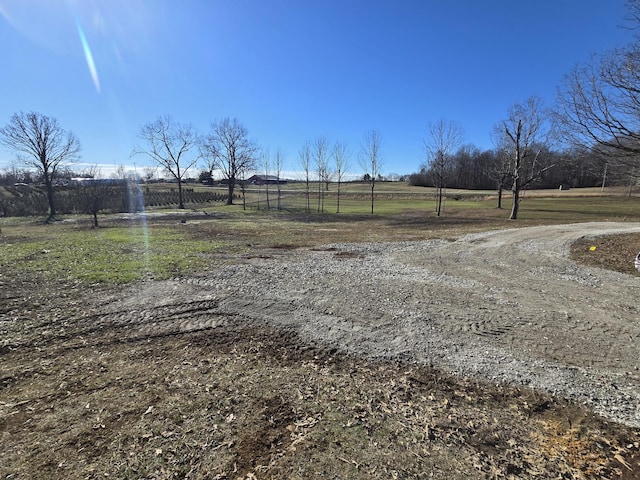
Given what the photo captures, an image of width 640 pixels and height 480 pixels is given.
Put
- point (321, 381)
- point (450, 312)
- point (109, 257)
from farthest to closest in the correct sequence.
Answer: point (109, 257) < point (450, 312) < point (321, 381)

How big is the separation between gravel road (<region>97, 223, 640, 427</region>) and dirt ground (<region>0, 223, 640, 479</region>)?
1.5 inches

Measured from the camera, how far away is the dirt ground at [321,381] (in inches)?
111

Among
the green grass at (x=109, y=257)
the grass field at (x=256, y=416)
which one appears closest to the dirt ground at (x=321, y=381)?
the grass field at (x=256, y=416)

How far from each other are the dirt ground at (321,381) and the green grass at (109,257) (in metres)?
1.25

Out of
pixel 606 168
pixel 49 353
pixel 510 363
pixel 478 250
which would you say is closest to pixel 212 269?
pixel 49 353

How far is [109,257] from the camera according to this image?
35.4 feet

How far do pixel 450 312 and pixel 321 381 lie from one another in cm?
330

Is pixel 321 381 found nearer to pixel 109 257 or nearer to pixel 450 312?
pixel 450 312

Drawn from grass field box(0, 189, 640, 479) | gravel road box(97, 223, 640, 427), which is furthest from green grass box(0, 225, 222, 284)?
grass field box(0, 189, 640, 479)

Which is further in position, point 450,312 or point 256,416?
A: point 450,312

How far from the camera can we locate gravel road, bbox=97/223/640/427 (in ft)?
14.0

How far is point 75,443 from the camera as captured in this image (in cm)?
295

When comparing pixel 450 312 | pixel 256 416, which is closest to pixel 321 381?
pixel 256 416

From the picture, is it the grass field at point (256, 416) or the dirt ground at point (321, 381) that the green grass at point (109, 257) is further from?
the grass field at point (256, 416)
